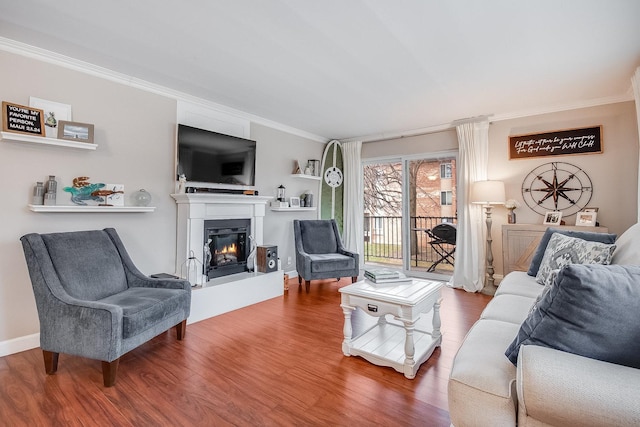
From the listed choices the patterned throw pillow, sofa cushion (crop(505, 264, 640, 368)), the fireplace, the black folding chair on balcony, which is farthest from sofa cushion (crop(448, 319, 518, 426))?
the black folding chair on balcony

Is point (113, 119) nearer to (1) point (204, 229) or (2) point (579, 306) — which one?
(1) point (204, 229)

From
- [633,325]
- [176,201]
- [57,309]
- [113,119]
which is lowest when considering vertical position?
[57,309]

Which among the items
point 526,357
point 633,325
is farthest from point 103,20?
point 633,325

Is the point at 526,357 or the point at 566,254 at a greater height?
the point at 566,254

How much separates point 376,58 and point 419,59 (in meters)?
0.37

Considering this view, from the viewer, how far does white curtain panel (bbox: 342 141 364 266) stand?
5.36 m

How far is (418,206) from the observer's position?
16.4ft

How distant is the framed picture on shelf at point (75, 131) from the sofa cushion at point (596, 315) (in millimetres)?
3342

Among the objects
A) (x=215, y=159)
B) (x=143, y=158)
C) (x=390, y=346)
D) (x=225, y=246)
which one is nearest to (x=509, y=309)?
(x=390, y=346)

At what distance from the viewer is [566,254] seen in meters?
2.35

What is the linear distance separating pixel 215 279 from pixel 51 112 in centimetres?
209

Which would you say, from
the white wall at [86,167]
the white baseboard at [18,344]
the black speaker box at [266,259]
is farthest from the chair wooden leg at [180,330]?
the black speaker box at [266,259]

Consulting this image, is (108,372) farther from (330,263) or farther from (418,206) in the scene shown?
(418,206)

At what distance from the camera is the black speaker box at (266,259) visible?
146 inches
